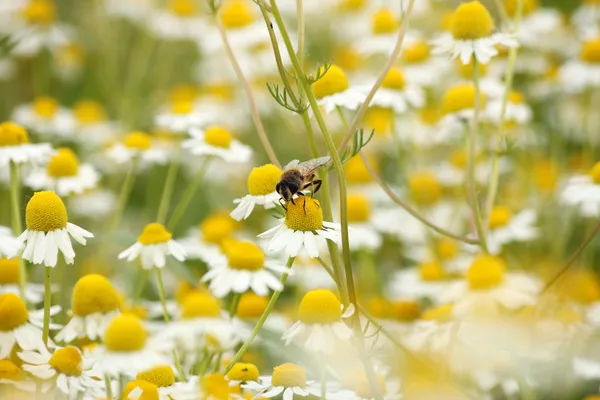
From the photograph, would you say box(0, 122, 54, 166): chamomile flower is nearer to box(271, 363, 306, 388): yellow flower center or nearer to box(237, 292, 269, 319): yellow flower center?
box(237, 292, 269, 319): yellow flower center

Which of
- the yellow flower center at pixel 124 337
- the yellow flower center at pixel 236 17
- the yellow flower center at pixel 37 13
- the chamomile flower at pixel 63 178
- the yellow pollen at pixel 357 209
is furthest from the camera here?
the yellow flower center at pixel 37 13

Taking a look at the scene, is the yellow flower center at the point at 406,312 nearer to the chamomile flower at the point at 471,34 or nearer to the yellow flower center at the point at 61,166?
the chamomile flower at the point at 471,34

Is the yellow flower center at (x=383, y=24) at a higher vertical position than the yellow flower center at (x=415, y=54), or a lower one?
higher

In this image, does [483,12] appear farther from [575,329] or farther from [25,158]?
[25,158]

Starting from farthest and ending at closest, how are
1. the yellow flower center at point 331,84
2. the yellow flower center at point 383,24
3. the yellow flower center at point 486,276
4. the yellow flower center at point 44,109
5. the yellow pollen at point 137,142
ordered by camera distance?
the yellow flower center at point 44,109
the yellow flower center at point 383,24
the yellow pollen at point 137,142
the yellow flower center at point 331,84
the yellow flower center at point 486,276

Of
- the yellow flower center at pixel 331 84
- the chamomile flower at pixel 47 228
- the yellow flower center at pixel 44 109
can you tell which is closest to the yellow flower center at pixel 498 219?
the yellow flower center at pixel 331 84

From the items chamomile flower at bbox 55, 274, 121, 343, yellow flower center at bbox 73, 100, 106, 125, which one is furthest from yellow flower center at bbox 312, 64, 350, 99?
yellow flower center at bbox 73, 100, 106, 125
